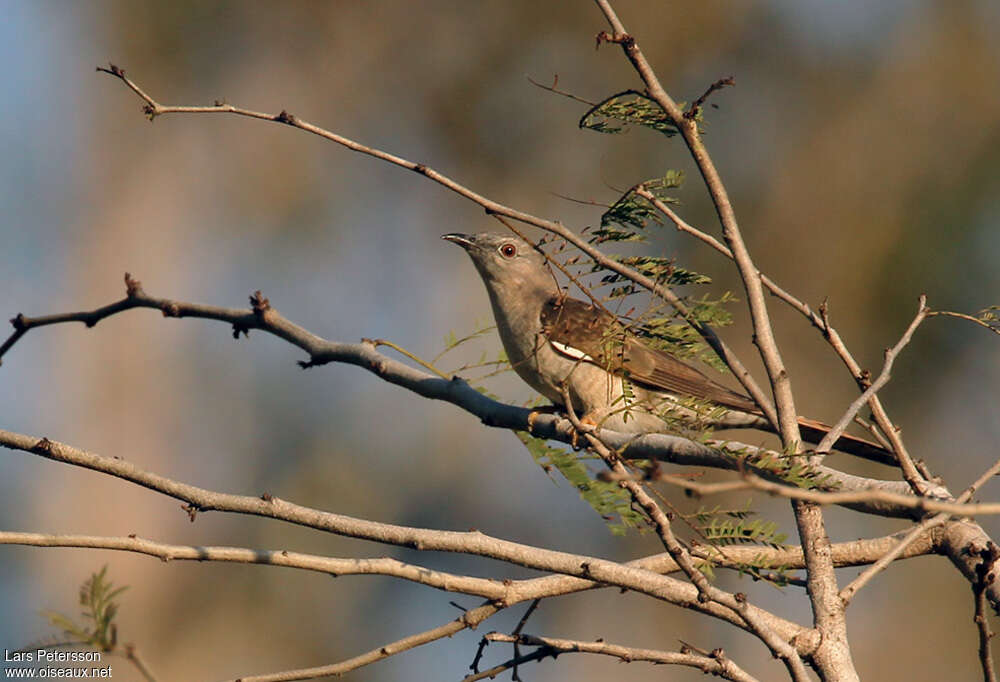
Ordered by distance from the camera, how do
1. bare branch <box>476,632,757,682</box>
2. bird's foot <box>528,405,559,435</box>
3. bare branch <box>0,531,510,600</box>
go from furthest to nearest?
1. bird's foot <box>528,405,559,435</box>
2. bare branch <box>0,531,510,600</box>
3. bare branch <box>476,632,757,682</box>

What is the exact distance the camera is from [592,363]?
3400 mm

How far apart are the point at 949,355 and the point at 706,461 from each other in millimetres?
11874

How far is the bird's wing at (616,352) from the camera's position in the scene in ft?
9.23

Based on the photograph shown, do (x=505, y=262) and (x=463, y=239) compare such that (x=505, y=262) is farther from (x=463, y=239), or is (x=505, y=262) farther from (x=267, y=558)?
(x=267, y=558)

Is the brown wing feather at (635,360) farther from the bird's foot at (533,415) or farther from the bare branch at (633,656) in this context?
the bare branch at (633,656)

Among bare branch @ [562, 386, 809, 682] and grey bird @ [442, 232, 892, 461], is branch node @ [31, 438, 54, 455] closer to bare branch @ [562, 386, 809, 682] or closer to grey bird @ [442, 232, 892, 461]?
grey bird @ [442, 232, 892, 461]

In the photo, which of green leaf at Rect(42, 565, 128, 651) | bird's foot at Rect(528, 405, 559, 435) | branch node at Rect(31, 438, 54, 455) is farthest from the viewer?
bird's foot at Rect(528, 405, 559, 435)

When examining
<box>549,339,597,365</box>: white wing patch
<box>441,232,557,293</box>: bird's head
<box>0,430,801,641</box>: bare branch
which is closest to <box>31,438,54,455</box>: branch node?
<box>0,430,801,641</box>: bare branch

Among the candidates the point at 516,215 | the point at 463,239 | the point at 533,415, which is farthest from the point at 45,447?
the point at 463,239

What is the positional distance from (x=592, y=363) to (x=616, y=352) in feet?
1.09

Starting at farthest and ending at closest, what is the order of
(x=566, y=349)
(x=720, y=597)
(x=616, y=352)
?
1. (x=566, y=349)
2. (x=616, y=352)
3. (x=720, y=597)

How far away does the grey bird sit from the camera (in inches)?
112

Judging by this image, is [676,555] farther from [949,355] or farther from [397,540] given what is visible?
[949,355]

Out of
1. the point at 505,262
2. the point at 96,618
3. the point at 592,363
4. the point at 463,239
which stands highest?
the point at 463,239
